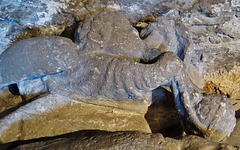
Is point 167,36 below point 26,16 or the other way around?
below

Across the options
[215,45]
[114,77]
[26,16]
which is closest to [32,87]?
[26,16]

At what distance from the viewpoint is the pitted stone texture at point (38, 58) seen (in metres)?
1.40

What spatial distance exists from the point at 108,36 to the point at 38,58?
535 mm

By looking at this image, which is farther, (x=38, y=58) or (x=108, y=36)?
(x=108, y=36)

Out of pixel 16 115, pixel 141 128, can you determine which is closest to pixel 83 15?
pixel 16 115

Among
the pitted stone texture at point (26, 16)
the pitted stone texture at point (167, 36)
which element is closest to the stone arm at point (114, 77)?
the pitted stone texture at point (167, 36)

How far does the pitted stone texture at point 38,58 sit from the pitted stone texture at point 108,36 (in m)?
0.13

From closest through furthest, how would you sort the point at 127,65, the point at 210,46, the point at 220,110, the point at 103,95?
the point at 220,110
the point at 127,65
the point at 103,95
the point at 210,46

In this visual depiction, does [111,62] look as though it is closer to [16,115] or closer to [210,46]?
[16,115]

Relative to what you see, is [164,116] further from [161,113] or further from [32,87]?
[32,87]

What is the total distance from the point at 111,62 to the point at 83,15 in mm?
580

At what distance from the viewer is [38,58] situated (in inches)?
54.8

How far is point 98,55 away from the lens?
1.52 m

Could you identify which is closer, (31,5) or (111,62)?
(111,62)
